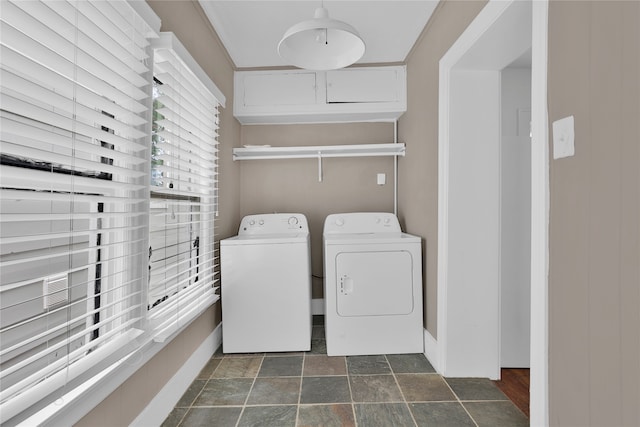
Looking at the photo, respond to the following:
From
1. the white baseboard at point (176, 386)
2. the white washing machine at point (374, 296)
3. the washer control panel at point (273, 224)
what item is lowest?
the white baseboard at point (176, 386)

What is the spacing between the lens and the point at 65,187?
105 cm

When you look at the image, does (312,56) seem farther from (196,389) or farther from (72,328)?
(196,389)

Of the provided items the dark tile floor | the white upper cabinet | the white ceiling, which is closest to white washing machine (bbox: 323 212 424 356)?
the dark tile floor

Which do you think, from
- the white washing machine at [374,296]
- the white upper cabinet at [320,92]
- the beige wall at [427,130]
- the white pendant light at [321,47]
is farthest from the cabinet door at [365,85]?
the white washing machine at [374,296]

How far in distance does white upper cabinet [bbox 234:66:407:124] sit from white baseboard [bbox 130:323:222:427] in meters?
1.97

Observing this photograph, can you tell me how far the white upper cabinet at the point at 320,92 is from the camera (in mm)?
2887

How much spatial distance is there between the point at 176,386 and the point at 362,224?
5.99ft

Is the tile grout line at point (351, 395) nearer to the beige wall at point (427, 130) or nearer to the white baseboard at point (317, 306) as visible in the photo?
the beige wall at point (427, 130)

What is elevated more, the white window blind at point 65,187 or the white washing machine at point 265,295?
the white window blind at point 65,187

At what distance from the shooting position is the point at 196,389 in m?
1.89

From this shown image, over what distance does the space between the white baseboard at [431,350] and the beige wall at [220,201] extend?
1.57 meters
